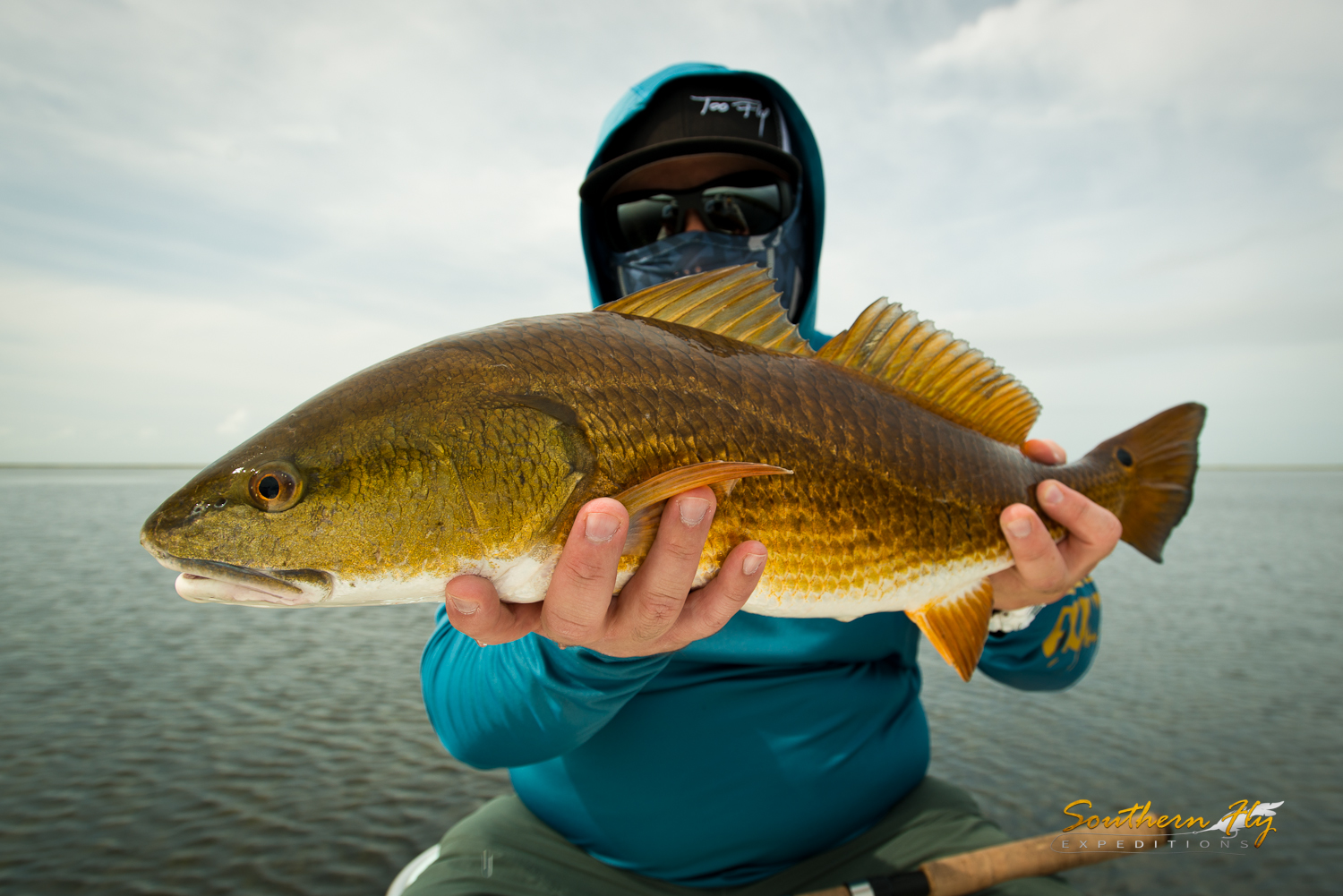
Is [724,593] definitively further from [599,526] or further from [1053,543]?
[1053,543]

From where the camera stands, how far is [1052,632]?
10.5 feet

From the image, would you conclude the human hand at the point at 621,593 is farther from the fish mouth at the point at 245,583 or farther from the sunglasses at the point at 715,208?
the sunglasses at the point at 715,208

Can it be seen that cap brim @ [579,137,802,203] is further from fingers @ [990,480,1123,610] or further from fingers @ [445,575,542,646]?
fingers @ [445,575,542,646]

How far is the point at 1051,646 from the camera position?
319 centimetres

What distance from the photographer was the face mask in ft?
11.5

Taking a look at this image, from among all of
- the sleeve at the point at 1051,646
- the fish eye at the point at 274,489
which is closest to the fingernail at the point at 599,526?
the fish eye at the point at 274,489

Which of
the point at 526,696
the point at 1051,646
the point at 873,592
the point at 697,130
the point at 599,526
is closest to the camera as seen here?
the point at 599,526

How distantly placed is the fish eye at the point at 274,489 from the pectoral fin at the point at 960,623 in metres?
1.87

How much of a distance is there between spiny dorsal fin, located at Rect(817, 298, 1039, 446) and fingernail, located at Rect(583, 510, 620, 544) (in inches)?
37.3

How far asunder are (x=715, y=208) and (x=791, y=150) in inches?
33.7

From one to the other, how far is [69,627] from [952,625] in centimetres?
1574

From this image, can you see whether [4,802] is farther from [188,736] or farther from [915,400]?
[915,400]

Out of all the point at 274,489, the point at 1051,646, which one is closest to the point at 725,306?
the point at 274,489

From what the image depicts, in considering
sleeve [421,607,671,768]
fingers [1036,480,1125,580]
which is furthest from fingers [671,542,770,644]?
fingers [1036,480,1125,580]
